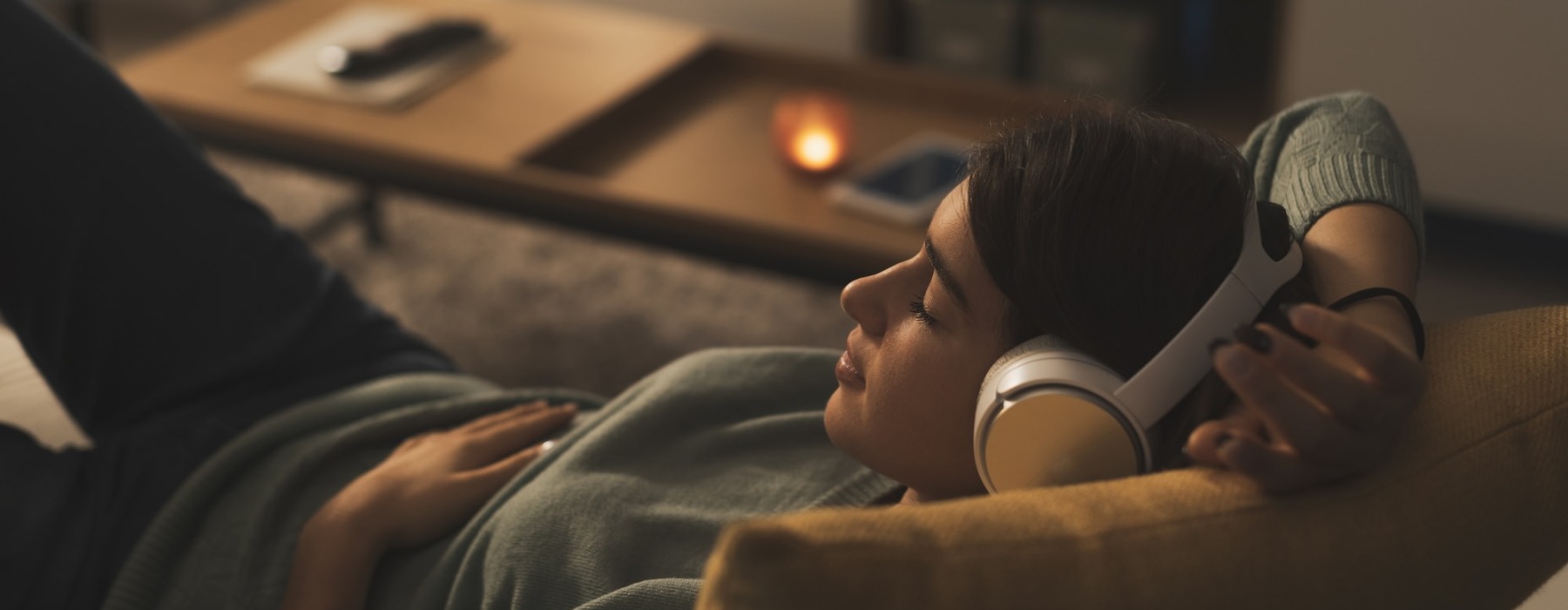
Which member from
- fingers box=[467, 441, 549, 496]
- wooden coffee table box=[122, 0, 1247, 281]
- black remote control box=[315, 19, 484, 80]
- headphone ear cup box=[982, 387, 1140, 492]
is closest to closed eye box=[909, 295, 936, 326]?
headphone ear cup box=[982, 387, 1140, 492]

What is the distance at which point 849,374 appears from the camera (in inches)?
33.4

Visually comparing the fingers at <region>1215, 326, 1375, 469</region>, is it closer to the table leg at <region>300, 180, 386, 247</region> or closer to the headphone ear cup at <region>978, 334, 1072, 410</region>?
the headphone ear cup at <region>978, 334, 1072, 410</region>

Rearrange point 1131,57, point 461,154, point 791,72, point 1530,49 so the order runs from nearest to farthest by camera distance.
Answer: point 461,154
point 791,72
point 1530,49
point 1131,57

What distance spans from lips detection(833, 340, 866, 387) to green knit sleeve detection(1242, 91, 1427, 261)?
0.91 ft

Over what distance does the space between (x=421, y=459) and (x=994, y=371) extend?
524 mm

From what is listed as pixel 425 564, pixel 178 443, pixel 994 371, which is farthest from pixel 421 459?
pixel 994 371

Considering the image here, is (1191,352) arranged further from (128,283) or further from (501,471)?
(128,283)

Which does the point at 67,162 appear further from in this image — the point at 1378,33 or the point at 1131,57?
the point at 1378,33

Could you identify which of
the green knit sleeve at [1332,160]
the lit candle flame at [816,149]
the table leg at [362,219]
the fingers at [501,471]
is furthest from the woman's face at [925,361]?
the table leg at [362,219]

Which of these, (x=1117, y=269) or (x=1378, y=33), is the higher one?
(x=1117, y=269)

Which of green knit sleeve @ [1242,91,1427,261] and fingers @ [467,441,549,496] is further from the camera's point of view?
fingers @ [467,441,549,496]

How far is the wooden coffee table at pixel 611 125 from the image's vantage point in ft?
5.53

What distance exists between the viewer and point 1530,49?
7.55 feet

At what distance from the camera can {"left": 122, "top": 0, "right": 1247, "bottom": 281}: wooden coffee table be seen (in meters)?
1.69
